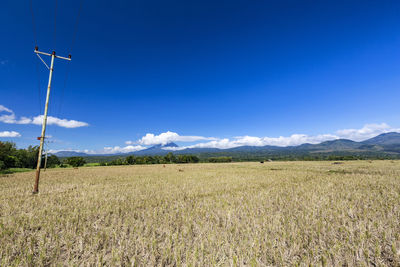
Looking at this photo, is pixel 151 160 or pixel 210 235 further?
pixel 151 160

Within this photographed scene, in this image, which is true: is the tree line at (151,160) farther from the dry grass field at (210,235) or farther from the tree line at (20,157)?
the dry grass field at (210,235)

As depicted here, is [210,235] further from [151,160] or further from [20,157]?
[151,160]

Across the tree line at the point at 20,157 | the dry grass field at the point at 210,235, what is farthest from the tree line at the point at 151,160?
the dry grass field at the point at 210,235

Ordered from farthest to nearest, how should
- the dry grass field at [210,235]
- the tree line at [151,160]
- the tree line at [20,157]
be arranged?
the tree line at [151,160], the tree line at [20,157], the dry grass field at [210,235]

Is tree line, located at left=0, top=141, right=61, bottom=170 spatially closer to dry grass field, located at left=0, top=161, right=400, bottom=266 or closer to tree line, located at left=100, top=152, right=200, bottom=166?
tree line, located at left=100, top=152, right=200, bottom=166

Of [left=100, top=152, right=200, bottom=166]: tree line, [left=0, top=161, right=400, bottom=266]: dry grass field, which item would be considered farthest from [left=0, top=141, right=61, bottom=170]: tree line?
[left=0, top=161, right=400, bottom=266]: dry grass field

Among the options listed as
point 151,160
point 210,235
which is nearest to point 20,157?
point 151,160

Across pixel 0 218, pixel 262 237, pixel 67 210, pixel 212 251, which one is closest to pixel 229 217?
pixel 262 237

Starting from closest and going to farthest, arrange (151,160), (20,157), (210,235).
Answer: (210,235)
(20,157)
(151,160)

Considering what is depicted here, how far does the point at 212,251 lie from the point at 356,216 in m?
6.14

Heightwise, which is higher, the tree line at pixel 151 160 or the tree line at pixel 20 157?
the tree line at pixel 20 157

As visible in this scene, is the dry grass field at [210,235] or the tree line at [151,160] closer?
the dry grass field at [210,235]

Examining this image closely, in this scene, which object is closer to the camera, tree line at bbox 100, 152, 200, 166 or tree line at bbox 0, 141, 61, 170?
tree line at bbox 0, 141, 61, 170

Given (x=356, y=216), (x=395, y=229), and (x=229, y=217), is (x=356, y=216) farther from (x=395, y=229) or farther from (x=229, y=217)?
(x=229, y=217)
